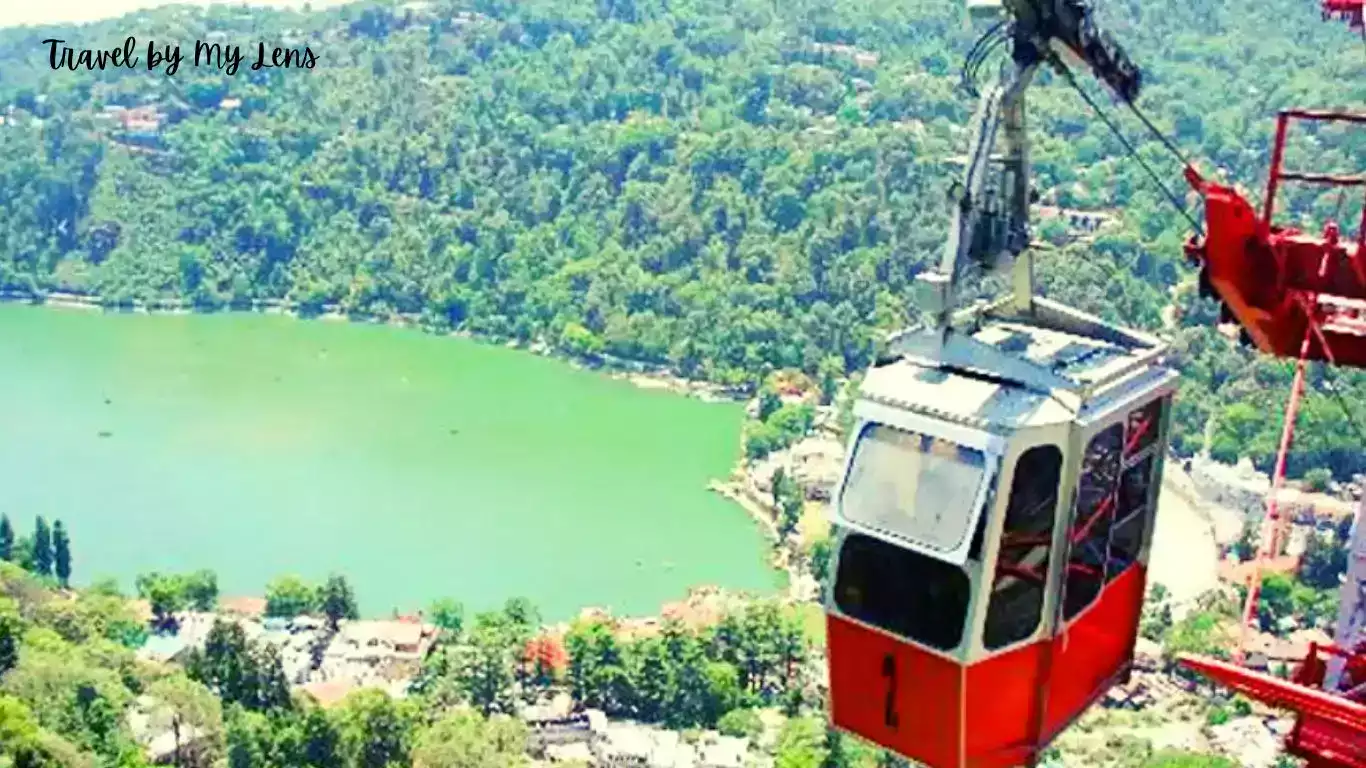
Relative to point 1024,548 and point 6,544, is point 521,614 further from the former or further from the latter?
point 1024,548

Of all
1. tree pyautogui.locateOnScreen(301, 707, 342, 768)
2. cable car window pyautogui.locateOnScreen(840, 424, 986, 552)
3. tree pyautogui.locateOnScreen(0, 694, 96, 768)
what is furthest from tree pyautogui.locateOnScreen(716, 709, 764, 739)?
cable car window pyautogui.locateOnScreen(840, 424, 986, 552)

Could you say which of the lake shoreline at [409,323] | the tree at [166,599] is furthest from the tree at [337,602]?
the lake shoreline at [409,323]

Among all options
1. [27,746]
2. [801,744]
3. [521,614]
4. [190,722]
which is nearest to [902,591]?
[27,746]

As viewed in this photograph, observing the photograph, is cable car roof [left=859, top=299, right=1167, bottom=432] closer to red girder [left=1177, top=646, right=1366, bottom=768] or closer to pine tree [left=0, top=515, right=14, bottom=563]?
red girder [left=1177, top=646, right=1366, bottom=768]

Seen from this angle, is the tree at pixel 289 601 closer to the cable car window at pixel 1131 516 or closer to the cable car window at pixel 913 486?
the cable car window at pixel 1131 516

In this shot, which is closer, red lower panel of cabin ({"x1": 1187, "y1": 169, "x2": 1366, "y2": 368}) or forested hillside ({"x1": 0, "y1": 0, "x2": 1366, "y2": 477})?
red lower panel of cabin ({"x1": 1187, "y1": 169, "x2": 1366, "y2": 368})

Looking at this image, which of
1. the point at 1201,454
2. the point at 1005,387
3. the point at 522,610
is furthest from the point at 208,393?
the point at 1005,387
